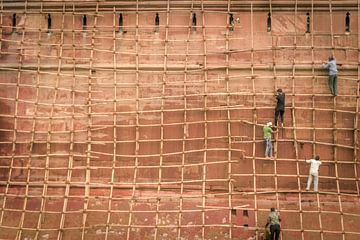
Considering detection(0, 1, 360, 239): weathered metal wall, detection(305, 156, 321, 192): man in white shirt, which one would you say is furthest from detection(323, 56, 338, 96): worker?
detection(305, 156, 321, 192): man in white shirt

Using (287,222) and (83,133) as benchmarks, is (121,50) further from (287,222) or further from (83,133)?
(287,222)

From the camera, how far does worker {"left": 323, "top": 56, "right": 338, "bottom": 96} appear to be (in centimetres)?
888

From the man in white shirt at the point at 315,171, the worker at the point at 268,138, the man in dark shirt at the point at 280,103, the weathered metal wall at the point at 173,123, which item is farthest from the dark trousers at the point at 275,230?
the man in dark shirt at the point at 280,103

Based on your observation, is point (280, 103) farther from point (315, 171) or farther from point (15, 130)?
point (15, 130)

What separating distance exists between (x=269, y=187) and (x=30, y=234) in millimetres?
4084

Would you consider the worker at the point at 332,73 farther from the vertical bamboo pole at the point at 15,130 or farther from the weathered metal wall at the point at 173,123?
the vertical bamboo pole at the point at 15,130

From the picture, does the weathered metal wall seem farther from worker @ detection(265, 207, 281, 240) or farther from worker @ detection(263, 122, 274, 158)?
worker @ detection(265, 207, 281, 240)

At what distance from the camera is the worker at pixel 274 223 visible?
808 centimetres

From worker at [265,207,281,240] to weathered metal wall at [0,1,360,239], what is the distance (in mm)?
445

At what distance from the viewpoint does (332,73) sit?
350 inches

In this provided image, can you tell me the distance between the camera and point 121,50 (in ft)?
30.9

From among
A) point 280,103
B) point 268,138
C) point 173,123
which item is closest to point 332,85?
point 280,103

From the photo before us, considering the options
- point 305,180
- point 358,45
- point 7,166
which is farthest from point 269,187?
point 7,166

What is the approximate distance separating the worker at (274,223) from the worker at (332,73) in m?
2.37
